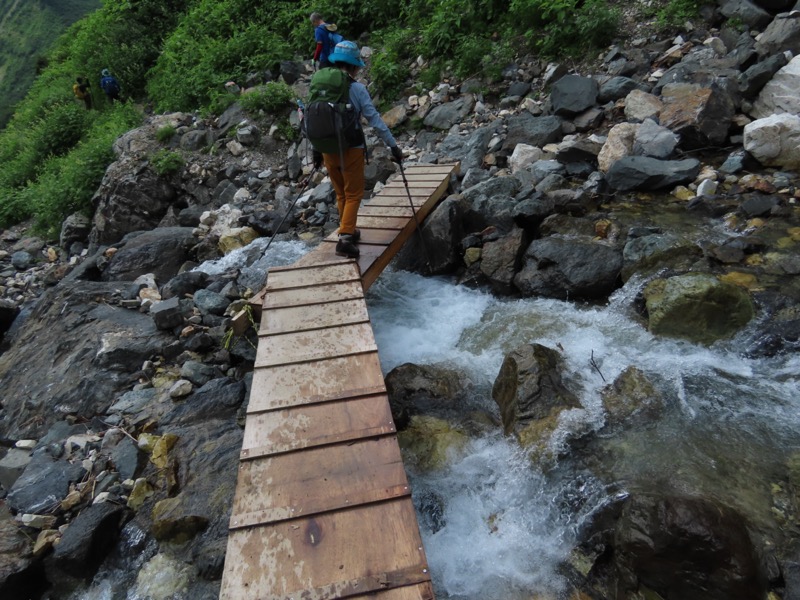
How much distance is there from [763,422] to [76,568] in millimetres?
5777

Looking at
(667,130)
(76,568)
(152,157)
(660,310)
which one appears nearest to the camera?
(76,568)

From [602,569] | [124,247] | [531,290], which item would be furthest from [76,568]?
[124,247]

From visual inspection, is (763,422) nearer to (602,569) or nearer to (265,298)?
(602,569)

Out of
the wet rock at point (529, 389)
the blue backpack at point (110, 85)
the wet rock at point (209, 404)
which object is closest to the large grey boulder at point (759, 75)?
the wet rock at point (529, 389)

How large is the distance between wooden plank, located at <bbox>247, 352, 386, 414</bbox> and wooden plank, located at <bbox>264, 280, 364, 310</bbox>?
3.76 feet

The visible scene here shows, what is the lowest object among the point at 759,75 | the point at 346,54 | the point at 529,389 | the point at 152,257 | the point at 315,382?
the point at 152,257

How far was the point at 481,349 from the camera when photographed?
18.7ft

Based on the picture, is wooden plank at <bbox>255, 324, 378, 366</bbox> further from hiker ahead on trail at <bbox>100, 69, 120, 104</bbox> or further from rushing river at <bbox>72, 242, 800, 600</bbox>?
hiker ahead on trail at <bbox>100, 69, 120, 104</bbox>

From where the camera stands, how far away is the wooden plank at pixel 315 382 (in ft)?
12.6

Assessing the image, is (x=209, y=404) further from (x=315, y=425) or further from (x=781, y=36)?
(x=781, y=36)

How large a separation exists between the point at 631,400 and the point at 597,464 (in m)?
0.82

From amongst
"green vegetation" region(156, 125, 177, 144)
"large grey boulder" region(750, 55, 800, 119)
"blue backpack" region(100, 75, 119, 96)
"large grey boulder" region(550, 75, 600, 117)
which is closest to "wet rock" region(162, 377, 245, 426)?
"large grey boulder" region(550, 75, 600, 117)

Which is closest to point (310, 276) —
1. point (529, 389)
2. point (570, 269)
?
point (529, 389)

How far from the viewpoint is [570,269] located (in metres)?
6.14
